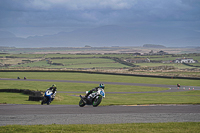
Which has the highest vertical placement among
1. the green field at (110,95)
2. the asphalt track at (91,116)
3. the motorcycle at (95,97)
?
the motorcycle at (95,97)

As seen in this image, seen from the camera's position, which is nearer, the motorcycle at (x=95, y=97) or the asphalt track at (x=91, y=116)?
the asphalt track at (x=91, y=116)

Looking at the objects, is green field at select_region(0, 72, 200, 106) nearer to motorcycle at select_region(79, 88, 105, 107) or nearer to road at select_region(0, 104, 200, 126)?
motorcycle at select_region(79, 88, 105, 107)

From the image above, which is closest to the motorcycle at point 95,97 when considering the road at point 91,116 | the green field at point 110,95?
the road at point 91,116

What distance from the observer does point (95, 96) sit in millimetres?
20547

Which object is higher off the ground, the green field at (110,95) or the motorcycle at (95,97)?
the motorcycle at (95,97)

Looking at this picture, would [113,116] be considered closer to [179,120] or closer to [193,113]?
[179,120]

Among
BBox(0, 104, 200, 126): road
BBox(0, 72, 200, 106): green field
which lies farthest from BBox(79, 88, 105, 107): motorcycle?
BBox(0, 72, 200, 106): green field

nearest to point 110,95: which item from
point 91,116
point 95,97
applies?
point 95,97

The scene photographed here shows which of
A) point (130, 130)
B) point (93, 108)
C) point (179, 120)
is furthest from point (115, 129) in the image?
point (93, 108)

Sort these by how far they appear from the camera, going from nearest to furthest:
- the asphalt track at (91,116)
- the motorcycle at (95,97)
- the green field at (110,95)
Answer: the asphalt track at (91,116) → the motorcycle at (95,97) → the green field at (110,95)

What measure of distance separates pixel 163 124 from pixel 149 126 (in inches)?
41.1

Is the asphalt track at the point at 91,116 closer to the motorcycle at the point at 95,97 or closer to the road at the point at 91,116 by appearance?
the road at the point at 91,116

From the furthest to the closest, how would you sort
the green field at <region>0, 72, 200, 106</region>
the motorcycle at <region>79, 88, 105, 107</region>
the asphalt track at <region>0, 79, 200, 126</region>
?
the green field at <region>0, 72, 200, 106</region>
the motorcycle at <region>79, 88, 105, 107</region>
the asphalt track at <region>0, 79, 200, 126</region>

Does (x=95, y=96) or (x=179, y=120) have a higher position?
(x=95, y=96)
